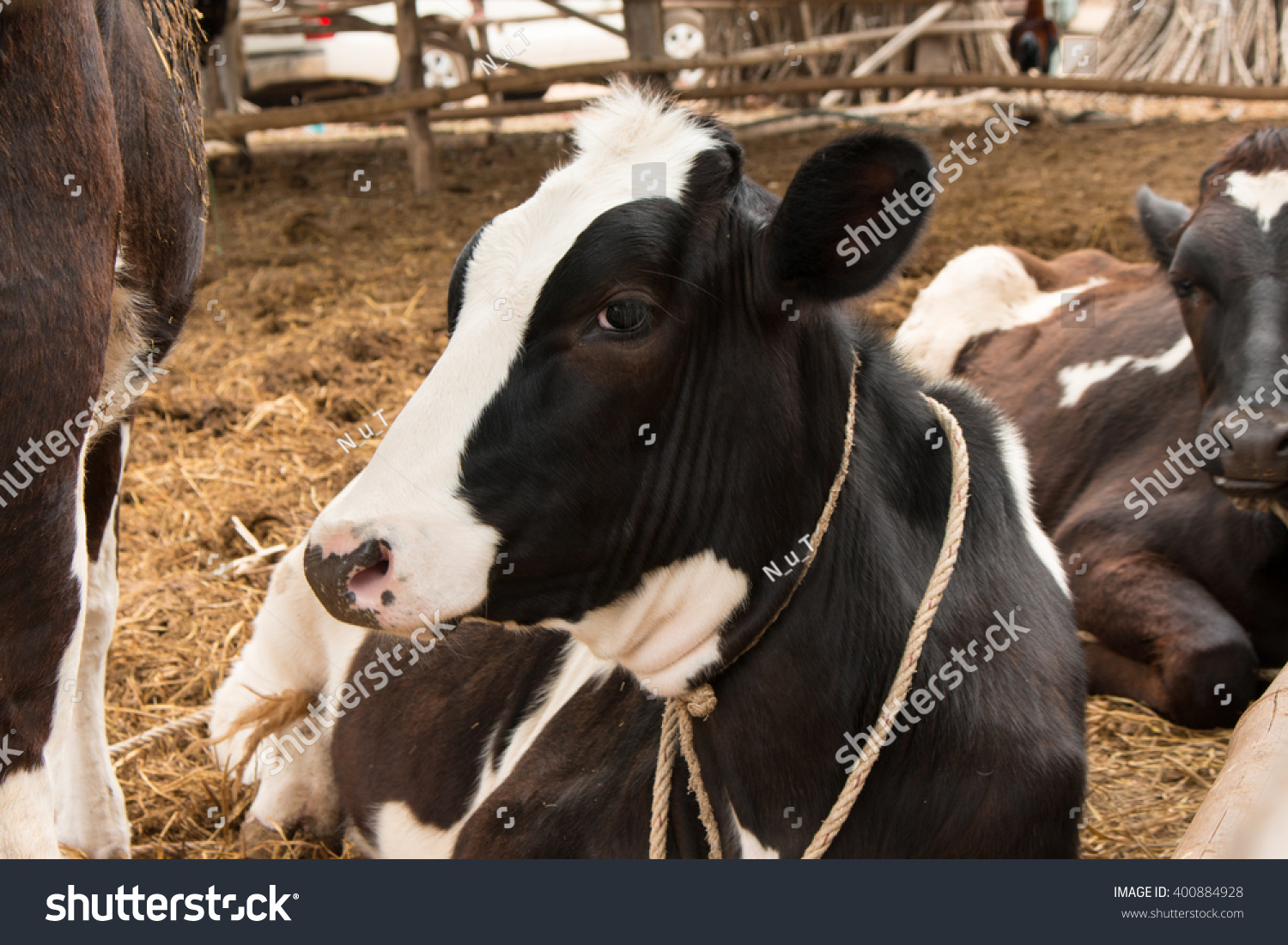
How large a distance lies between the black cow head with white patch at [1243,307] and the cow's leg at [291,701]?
7.36 ft

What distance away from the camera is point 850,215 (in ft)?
5.97

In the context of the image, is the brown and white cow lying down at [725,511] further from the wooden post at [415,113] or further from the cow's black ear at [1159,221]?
the wooden post at [415,113]

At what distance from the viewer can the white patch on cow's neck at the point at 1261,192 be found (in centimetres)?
340

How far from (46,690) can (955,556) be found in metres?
1.51

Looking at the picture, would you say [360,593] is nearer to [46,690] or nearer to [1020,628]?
[46,690]

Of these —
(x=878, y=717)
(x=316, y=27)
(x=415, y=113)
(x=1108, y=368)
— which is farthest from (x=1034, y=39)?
(x=878, y=717)

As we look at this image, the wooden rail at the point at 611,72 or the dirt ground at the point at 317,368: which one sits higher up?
the wooden rail at the point at 611,72

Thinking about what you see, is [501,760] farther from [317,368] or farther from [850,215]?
[317,368]

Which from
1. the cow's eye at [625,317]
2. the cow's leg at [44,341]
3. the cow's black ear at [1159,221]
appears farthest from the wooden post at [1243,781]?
the cow's black ear at [1159,221]

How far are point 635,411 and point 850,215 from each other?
0.43 meters

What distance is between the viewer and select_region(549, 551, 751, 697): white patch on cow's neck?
6.35ft

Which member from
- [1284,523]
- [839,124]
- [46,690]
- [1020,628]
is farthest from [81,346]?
[839,124]

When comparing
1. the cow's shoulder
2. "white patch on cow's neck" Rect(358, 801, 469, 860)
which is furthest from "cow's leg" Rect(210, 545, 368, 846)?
the cow's shoulder

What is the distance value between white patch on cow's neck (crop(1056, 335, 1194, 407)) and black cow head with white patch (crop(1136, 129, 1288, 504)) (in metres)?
0.67
